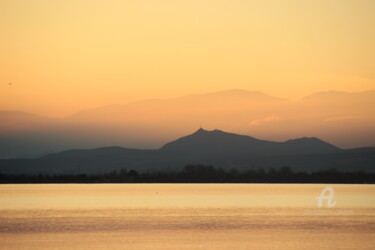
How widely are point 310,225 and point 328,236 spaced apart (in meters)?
11.0

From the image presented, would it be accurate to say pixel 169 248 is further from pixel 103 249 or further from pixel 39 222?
pixel 39 222

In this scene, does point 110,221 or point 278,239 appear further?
point 110,221

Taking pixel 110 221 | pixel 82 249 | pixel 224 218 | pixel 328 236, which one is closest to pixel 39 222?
pixel 110 221

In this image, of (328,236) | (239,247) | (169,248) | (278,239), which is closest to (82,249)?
(169,248)

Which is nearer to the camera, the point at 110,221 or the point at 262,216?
the point at 110,221

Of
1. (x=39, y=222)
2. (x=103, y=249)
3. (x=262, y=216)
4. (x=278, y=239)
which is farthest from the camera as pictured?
(x=262, y=216)

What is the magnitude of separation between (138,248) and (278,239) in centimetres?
1128

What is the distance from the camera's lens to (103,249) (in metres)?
43.9

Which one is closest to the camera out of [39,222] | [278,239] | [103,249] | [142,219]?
[103,249]

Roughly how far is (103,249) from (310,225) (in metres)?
25.8

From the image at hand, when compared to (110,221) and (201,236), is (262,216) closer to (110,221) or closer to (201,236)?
(110,221)

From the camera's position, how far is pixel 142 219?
7188 cm

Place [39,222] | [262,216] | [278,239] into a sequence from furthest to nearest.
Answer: [262,216], [39,222], [278,239]

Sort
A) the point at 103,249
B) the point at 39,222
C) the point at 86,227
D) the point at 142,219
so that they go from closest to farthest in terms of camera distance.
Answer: the point at 103,249 < the point at 86,227 < the point at 39,222 < the point at 142,219
